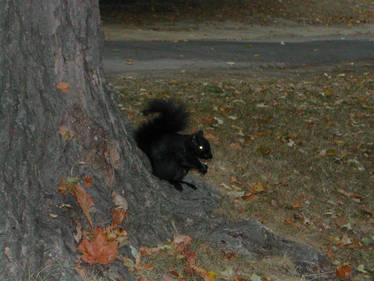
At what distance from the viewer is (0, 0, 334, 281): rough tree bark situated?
268 centimetres

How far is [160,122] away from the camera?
473cm

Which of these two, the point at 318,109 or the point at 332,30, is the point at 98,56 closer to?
the point at 318,109

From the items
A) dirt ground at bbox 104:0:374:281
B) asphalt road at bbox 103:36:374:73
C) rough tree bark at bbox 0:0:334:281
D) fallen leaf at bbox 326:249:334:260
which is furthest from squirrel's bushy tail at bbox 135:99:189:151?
asphalt road at bbox 103:36:374:73

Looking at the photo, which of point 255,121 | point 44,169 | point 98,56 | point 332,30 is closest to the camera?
→ point 44,169

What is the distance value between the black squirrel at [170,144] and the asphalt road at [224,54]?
581 cm

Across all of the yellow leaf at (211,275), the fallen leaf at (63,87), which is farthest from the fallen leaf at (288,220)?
the fallen leaf at (63,87)

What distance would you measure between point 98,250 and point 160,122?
6.57 ft

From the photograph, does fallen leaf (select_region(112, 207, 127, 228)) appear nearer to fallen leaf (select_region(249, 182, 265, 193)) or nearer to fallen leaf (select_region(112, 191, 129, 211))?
fallen leaf (select_region(112, 191, 129, 211))

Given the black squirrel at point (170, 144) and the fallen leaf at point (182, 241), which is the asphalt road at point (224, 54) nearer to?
the black squirrel at point (170, 144)

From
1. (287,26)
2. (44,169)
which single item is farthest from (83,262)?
(287,26)

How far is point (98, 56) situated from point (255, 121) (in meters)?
4.26

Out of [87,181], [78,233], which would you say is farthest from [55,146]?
[78,233]

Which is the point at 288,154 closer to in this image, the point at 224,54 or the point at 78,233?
the point at 78,233

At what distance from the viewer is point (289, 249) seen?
4312 mm
